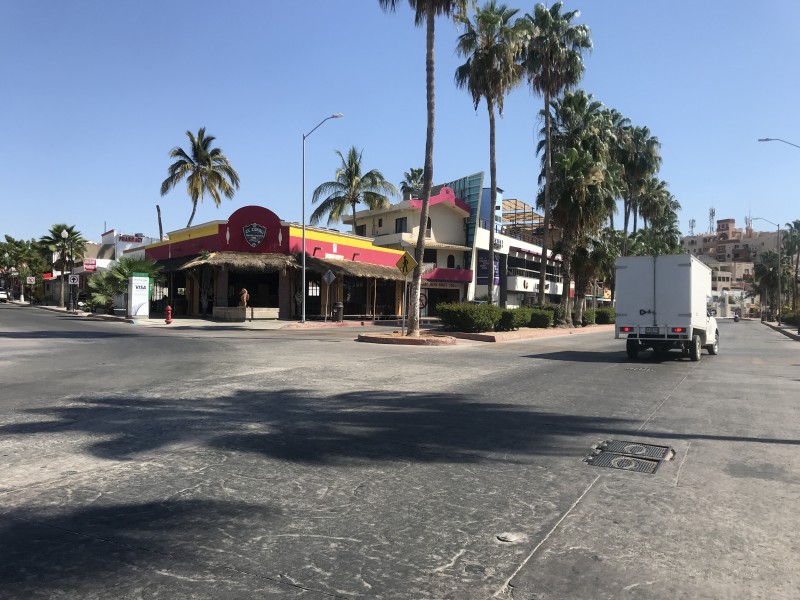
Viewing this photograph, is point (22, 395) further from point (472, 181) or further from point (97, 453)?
point (472, 181)

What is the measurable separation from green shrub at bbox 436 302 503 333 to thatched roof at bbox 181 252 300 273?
454 inches

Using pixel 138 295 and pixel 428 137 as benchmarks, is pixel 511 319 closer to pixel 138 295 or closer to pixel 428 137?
pixel 428 137

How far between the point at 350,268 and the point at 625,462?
31477 mm

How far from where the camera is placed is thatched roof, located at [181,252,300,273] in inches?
1282

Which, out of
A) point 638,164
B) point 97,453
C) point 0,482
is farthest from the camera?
point 638,164

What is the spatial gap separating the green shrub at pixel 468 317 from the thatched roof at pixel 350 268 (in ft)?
35.9

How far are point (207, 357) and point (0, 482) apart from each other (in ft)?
33.8

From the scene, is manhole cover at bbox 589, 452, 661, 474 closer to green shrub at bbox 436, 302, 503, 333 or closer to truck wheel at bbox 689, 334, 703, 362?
truck wheel at bbox 689, 334, 703, 362

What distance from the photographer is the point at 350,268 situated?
36438 millimetres

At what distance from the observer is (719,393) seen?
10391mm

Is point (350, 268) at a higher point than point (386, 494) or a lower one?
higher

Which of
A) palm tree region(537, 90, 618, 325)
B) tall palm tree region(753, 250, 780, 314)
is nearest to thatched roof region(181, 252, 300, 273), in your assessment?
palm tree region(537, 90, 618, 325)

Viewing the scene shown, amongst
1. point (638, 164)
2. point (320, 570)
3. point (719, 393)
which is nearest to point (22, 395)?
point (320, 570)

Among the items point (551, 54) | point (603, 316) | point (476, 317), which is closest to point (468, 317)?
point (476, 317)
